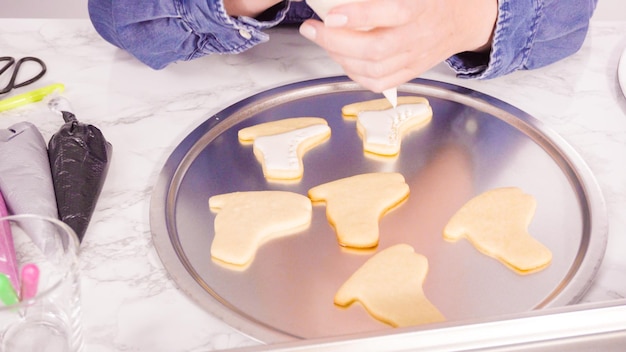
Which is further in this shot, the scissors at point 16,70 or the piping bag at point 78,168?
the scissors at point 16,70

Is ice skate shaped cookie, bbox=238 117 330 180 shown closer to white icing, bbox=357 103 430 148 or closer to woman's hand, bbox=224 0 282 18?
white icing, bbox=357 103 430 148

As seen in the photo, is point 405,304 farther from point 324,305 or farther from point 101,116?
point 101,116

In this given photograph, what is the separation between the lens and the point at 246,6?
99 cm

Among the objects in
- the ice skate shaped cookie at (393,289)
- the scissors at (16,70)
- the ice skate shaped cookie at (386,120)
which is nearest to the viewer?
the ice skate shaped cookie at (393,289)

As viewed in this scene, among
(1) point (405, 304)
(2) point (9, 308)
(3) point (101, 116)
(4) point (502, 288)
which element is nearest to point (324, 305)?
(1) point (405, 304)

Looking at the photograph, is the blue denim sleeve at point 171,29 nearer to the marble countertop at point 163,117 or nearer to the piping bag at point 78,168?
the marble countertop at point 163,117

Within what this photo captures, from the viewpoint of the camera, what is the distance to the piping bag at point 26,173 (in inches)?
30.6

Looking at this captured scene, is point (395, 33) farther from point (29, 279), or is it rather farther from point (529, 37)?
point (29, 279)

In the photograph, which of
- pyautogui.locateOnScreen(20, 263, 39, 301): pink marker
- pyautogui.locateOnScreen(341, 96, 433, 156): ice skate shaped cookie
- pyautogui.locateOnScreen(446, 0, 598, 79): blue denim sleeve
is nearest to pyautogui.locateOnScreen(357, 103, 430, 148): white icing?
pyautogui.locateOnScreen(341, 96, 433, 156): ice skate shaped cookie

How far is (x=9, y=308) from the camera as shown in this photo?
0.51 m

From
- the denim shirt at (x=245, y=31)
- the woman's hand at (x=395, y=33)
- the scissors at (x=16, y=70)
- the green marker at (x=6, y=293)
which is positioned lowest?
the scissors at (x=16, y=70)

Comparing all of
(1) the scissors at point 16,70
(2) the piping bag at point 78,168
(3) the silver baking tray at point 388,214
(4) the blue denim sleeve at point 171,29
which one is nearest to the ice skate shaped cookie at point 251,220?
(3) the silver baking tray at point 388,214

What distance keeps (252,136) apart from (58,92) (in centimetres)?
31

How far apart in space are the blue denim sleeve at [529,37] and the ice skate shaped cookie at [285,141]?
0.25 m
